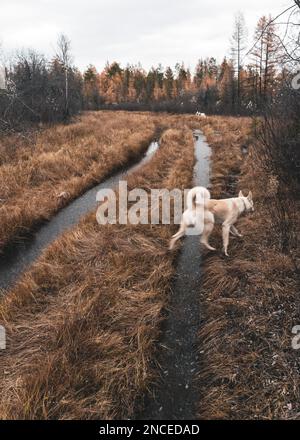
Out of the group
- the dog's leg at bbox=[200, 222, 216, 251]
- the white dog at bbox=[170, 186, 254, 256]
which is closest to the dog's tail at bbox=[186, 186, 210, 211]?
the white dog at bbox=[170, 186, 254, 256]

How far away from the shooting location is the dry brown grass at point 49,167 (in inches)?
271

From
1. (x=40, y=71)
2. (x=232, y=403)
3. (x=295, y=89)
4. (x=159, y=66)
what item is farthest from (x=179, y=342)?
(x=159, y=66)

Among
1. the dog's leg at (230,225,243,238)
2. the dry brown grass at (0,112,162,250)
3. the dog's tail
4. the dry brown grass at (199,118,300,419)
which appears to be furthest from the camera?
the dry brown grass at (0,112,162,250)

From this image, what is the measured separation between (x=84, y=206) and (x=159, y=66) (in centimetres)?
7512

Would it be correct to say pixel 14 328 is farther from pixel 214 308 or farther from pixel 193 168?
pixel 193 168

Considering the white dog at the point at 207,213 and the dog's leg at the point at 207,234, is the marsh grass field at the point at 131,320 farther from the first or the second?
the white dog at the point at 207,213

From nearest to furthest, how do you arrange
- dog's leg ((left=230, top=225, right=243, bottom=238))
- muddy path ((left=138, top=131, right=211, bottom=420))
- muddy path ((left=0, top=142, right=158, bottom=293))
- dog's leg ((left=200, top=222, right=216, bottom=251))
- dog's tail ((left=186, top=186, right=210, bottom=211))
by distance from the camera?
muddy path ((left=138, top=131, right=211, bottom=420)) < dog's tail ((left=186, top=186, right=210, bottom=211)) < dog's leg ((left=200, top=222, right=216, bottom=251)) < muddy path ((left=0, top=142, right=158, bottom=293)) < dog's leg ((left=230, top=225, right=243, bottom=238))

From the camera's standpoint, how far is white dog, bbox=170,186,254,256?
491 centimetres

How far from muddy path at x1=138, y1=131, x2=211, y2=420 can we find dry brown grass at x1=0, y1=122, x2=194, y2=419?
15cm

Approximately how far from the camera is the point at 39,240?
6.34 m

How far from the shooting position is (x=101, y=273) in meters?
4.76

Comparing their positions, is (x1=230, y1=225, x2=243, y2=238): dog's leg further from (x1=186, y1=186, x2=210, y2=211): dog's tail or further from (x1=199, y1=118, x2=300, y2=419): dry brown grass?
(x1=186, y1=186, x2=210, y2=211): dog's tail

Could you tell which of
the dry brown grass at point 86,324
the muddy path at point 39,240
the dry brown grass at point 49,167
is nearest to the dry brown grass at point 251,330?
the dry brown grass at point 86,324

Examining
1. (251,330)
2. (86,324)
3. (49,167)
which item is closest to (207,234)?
(251,330)
